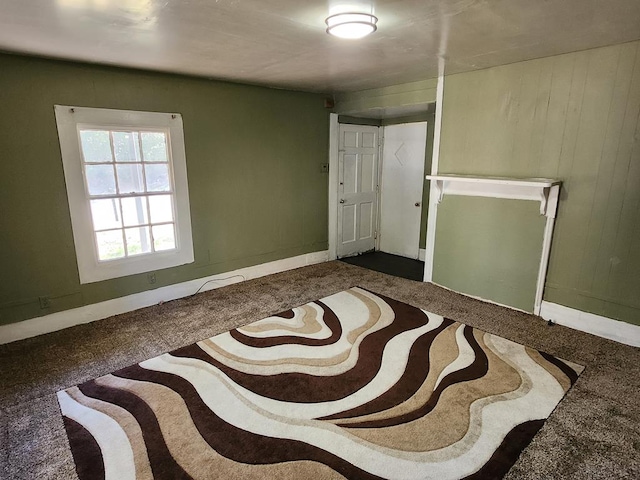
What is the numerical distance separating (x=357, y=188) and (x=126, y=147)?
3.26 meters

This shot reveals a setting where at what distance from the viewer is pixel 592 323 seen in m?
3.12

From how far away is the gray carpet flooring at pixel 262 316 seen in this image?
184cm

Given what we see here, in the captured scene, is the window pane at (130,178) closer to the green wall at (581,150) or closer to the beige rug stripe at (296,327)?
the beige rug stripe at (296,327)

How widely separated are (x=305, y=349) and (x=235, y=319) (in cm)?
92

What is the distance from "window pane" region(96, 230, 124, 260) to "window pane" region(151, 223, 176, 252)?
1.08 ft

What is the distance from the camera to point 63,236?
3.22m

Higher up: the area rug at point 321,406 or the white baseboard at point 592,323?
the white baseboard at point 592,323

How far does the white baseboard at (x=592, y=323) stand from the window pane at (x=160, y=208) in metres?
3.92

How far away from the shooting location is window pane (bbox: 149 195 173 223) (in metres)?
3.72

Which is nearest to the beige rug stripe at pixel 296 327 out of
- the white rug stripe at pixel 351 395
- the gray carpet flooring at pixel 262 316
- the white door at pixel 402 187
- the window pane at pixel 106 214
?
the gray carpet flooring at pixel 262 316

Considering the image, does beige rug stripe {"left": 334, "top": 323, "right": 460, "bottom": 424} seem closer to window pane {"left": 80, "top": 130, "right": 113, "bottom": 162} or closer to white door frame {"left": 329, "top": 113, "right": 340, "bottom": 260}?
white door frame {"left": 329, "top": 113, "right": 340, "bottom": 260}

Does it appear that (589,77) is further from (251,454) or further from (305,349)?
(251,454)

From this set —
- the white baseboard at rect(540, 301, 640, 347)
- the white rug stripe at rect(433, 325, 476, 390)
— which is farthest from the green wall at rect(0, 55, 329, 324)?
the white baseboard at rect(540, 301, 640, 347)

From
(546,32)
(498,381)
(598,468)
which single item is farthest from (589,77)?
(598,468)
